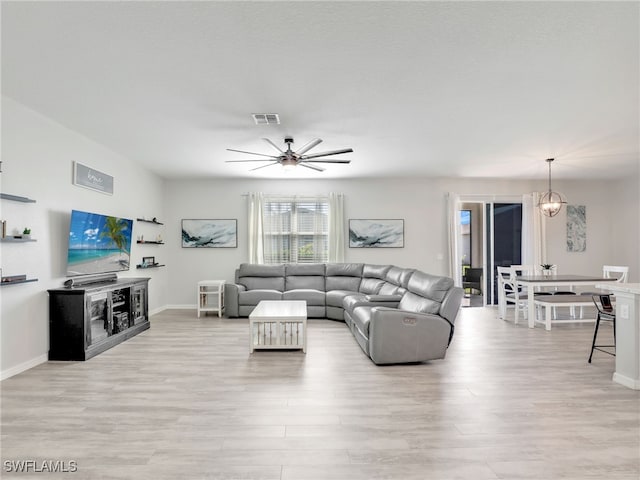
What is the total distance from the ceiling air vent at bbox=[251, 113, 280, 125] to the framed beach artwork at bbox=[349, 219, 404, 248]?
3.88 metres

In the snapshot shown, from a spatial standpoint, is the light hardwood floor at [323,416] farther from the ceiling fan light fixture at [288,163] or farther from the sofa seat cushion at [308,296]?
the ceiling fan light fixture at [288,163]

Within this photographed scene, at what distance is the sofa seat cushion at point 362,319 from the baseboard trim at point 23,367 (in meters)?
3.64

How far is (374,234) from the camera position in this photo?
762cm

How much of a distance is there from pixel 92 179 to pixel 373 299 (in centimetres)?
427

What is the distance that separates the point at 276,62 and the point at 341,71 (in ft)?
1.79

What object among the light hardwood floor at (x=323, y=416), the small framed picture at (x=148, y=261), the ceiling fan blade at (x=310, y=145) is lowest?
the light hardwood floor at (x=323, y=416)

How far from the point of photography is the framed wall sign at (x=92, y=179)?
4.54m

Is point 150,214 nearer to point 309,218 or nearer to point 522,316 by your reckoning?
point 309,218

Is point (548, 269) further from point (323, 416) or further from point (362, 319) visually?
point (323, 416)

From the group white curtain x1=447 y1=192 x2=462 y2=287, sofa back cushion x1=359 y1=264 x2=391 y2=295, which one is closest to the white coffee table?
sofa back cushion x1=359 y1=264 x2=391 y2=295

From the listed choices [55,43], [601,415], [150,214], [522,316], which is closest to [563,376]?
[601,415]

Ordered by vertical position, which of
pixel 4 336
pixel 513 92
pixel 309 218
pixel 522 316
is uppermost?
pixel 513 92

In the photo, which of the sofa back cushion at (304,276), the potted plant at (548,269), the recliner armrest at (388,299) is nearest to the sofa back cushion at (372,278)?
the sofa back cushion at (304,276)

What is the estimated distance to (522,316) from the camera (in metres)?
6.83
